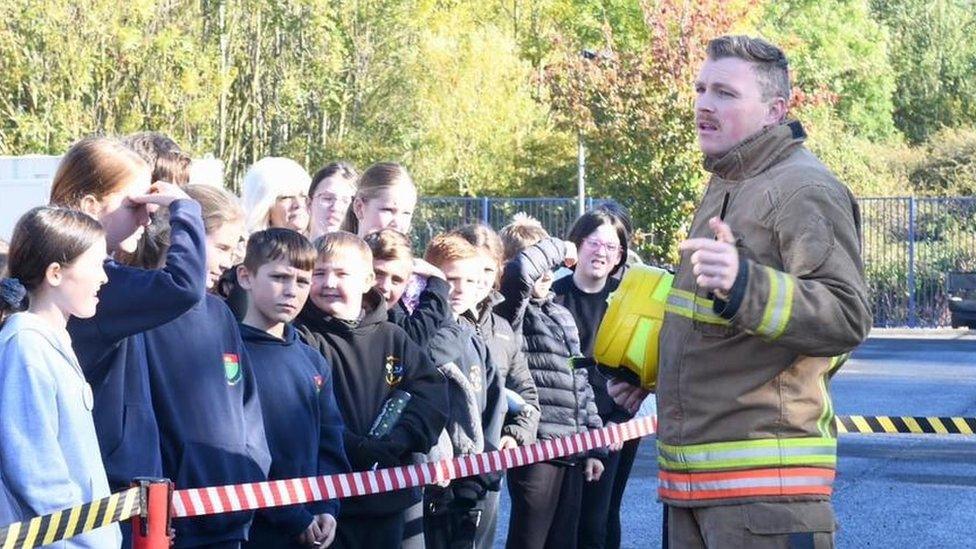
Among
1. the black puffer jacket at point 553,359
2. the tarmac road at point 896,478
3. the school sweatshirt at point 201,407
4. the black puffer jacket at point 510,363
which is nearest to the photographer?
the school sweatshirt at point 201,407

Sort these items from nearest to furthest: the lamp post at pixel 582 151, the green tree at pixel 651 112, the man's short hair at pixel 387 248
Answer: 1. the man's short hair at pixel 387 248
2. the green tree at pixel 651 112
3. the lamp post at pixel 582 151

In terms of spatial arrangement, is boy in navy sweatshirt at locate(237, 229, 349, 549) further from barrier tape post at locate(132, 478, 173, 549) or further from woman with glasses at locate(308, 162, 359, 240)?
woman with glasses at locate(308, 162, 359, 240)

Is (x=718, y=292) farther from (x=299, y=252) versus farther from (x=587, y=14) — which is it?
(x=587, y=14)

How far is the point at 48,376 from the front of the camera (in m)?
4.54

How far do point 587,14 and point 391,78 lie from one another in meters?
8.83

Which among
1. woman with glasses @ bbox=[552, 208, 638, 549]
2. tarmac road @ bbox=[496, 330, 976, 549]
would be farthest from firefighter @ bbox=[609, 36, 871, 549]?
tarmac road @ bbox=[496, 330, 976, 549]

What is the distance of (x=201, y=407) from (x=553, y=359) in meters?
2.92

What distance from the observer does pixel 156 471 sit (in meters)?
5.07

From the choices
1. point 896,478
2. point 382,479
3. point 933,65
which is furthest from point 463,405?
point 933,65

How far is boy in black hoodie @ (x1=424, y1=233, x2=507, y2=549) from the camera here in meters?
7.02

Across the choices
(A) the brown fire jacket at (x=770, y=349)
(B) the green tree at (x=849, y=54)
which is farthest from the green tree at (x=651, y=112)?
(B) the green tree at (x=849, y=54)

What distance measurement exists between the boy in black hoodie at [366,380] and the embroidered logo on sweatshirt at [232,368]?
87 cm

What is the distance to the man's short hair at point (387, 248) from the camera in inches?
272

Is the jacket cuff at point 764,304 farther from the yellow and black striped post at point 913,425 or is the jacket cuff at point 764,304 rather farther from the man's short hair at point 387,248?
the yellow and black striped post at point 913,425
